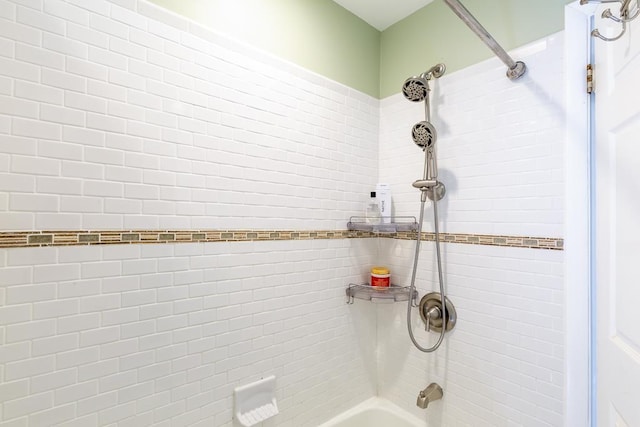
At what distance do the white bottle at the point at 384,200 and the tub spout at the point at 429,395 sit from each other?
87 cm

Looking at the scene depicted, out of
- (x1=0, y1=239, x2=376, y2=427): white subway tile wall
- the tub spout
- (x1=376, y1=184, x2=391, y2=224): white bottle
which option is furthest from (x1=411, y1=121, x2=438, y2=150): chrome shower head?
the tub spout

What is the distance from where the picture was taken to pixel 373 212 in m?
1.75

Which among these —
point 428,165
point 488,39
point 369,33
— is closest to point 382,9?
point 369,33

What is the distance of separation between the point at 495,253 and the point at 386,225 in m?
0.50

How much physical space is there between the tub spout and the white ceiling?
201 centimetres

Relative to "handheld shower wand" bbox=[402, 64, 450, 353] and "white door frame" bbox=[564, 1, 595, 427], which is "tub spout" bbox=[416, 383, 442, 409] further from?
"white door frame" bbox=[564, 1, 595, 427]

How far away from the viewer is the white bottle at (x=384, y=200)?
171 cm

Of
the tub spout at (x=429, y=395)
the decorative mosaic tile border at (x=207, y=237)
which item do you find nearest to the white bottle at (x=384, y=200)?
the decorative mosaic tile border at (x=207, y=237)

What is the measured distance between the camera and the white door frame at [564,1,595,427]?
113 cm

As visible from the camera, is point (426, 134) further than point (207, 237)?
Yes

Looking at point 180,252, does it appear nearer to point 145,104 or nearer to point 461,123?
point 145,104

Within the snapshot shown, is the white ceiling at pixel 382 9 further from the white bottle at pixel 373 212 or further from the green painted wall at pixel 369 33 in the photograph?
the white bottle at pixel 373 212

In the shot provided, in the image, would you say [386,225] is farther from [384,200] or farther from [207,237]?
[207,237]

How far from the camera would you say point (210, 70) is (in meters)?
1.22
